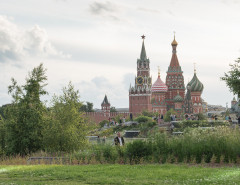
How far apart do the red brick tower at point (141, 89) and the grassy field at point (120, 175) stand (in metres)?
107

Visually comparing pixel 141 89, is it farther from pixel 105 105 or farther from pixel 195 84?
pixel 195 84

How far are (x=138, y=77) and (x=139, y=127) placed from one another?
82129 millimetres

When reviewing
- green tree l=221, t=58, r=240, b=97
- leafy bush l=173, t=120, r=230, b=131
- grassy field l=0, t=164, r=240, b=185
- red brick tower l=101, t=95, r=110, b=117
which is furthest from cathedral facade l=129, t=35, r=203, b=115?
grassy field l=0, t=164, r=240, b=185

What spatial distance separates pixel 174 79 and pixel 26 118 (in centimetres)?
8936

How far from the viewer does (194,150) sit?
1481cm

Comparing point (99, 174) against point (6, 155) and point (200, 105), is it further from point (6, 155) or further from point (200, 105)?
point (200, 105)

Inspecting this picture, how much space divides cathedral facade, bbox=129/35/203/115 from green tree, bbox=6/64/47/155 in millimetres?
67056

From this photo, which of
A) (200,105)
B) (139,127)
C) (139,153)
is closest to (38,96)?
(139,153)

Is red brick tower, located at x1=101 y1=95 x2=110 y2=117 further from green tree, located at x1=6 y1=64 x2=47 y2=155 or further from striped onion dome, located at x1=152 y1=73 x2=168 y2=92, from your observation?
green tree, located at x1=6 y1=64 x2=47 y2=155

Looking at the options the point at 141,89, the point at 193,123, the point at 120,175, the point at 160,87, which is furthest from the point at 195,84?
the point at 120,175

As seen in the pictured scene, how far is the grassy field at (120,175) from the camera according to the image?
36.2 ft

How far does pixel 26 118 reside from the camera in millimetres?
20922

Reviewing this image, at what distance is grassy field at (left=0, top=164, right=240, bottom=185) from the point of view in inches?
435

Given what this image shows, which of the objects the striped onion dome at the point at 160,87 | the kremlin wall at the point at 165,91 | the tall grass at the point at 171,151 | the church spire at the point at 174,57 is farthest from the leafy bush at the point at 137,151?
the striped onion dome at the point at 160,87
